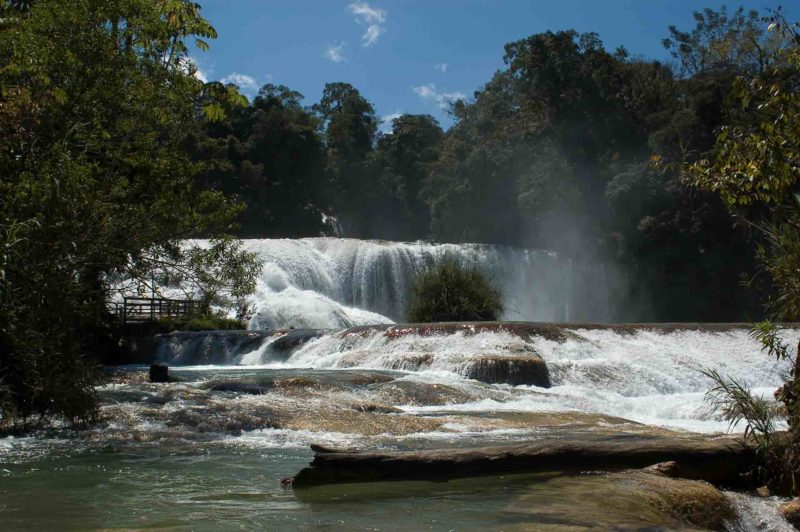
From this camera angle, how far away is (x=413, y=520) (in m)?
4.89

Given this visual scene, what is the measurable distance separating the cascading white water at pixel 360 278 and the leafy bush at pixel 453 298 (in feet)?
18.3

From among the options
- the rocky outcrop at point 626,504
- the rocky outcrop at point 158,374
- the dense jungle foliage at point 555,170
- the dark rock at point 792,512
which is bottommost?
the dark rock at point 792,512

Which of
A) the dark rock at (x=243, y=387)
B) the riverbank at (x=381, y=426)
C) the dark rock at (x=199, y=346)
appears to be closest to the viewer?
the riverbank at (x=381, y=426)

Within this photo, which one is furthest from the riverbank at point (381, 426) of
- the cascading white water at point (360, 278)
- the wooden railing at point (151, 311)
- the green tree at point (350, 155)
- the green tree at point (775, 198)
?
the green tree at point (350, 155)

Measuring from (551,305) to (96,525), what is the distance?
118 ft

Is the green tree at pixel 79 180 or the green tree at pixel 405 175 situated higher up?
the green tree at pixel 405 175

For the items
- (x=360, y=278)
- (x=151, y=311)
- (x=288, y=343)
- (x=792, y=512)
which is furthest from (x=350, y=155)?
(x=792, y=512)

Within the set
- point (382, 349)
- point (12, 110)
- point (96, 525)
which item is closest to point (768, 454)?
point (96, 525)

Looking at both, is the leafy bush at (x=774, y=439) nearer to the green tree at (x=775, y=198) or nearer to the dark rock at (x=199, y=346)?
the green tree at (x=775, y=198)

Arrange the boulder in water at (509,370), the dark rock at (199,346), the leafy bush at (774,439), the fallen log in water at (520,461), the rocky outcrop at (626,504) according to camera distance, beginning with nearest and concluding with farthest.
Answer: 1. the rocky outcrop at (626,504)
2. the leafy bush at (774,439)
3. the fallen log in water at (520,461)
4. the boulder in water at (509,370)
5. the dark rock at (199,346)

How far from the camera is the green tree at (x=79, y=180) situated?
7.68 m

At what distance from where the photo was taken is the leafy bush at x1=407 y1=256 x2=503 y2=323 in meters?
22.6

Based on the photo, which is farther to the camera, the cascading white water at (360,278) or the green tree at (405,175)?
the green tree at (405,175)

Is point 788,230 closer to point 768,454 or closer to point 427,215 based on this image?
point 768,454
